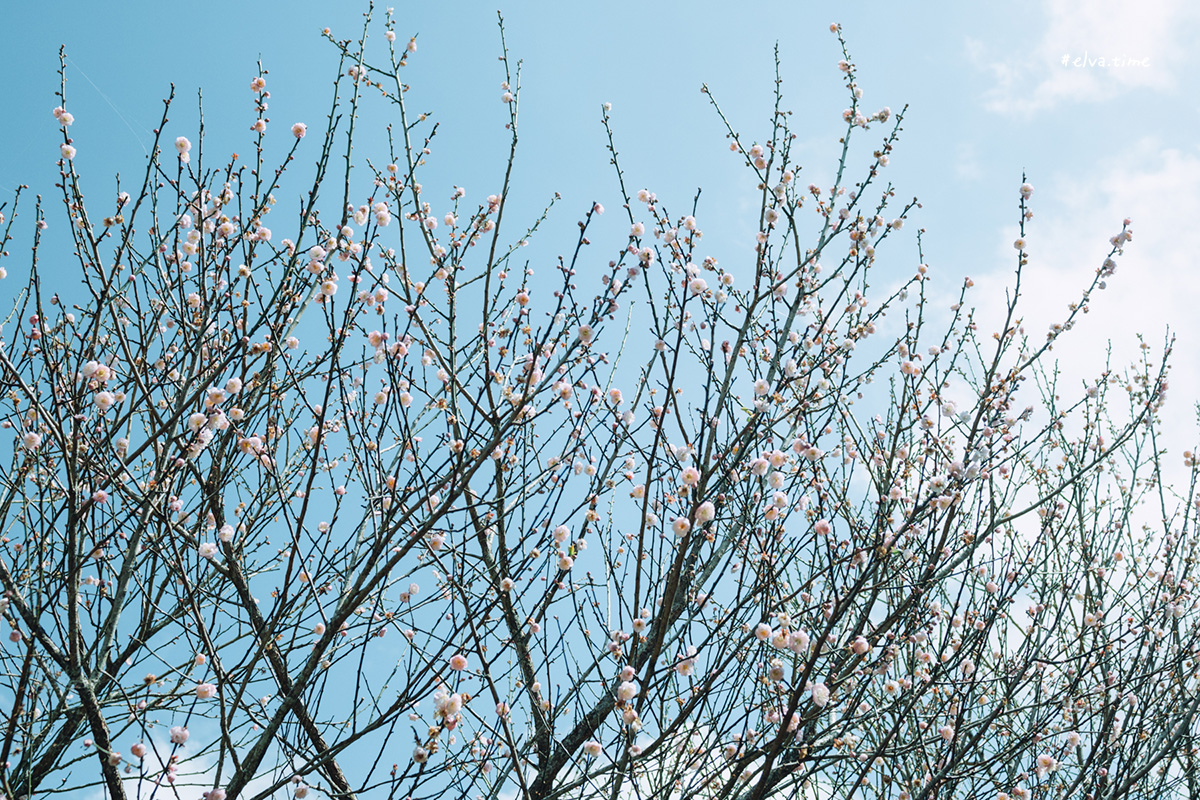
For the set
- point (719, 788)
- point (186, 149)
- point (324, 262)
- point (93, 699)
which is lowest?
point (719, 788)

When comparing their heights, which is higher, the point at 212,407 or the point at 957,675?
the point at 212,407

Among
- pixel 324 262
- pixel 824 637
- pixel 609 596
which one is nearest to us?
pixel 824 637

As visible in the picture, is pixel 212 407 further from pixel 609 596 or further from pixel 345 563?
pixel 609 596

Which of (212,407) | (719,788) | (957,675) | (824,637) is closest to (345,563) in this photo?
(212,407)

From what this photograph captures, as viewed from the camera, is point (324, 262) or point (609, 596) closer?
point (324, 262)

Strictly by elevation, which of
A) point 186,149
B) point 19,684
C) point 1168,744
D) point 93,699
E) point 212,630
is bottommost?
point 1168,744

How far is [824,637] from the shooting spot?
7.72 ft

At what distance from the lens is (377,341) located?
10.8ft

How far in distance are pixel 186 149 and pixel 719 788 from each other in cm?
362

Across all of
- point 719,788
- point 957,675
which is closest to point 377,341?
point 719,788

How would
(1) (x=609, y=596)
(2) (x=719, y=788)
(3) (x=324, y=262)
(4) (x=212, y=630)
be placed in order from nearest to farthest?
(2) (x=719, y=788), (3) (x=324, y=262), (1) (x=609, y=596), (4) (x=212, y=630)

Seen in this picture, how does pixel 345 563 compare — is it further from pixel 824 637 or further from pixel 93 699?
pixel 824 637

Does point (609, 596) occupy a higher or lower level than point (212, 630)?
lower

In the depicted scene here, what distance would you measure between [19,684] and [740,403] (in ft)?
10.4
